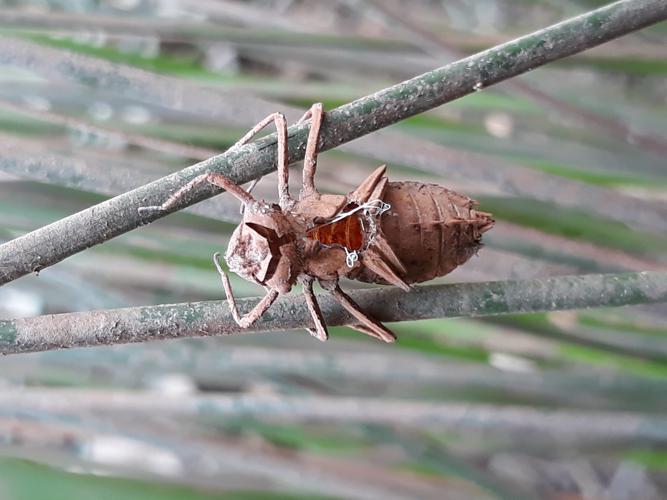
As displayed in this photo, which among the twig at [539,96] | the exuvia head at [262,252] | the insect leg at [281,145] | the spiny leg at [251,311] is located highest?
the twig at [539,96]

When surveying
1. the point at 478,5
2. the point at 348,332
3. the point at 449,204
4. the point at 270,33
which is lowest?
the point at 348,332

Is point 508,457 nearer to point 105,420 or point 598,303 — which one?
point 105,420

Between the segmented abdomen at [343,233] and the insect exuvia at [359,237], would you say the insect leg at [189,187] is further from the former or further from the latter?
the segmented abdomen at [343,233]

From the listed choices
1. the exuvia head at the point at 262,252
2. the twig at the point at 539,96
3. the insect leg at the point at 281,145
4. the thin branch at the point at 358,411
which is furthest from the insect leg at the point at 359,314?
the twig at the point at 539,96

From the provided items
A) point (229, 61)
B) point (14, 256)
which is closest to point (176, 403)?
point (14, 256)

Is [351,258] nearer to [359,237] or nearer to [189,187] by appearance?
[359,237]

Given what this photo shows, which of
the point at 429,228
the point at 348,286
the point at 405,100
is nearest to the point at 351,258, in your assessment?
the point at 429,228

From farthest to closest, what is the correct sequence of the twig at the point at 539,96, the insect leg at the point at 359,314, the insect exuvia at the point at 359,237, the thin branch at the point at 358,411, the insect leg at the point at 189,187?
the thin branch at the point at 358,411
the twig at the point at 539,96
the insect exuvia at the point at 359,237
the insect leg at the point at 359,314
the insect leg at the point at 189,187
